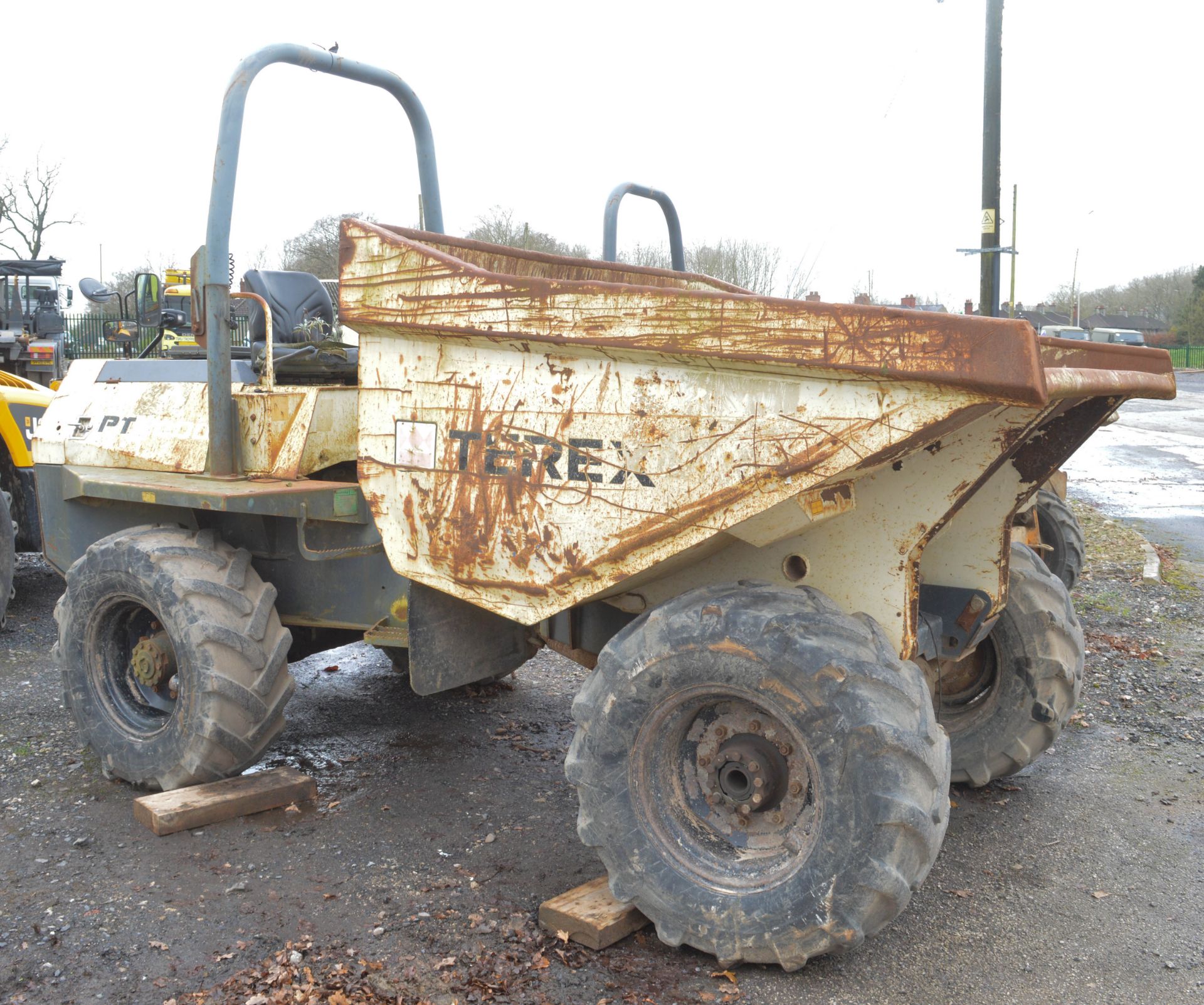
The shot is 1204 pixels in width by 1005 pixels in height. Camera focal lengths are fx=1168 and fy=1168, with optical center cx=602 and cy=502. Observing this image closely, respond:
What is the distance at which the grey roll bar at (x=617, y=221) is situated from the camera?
16.6 ft

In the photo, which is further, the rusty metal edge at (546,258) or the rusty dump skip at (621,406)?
the rusty metal edge at (546,258)

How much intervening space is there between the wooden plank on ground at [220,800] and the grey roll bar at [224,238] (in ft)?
3.58

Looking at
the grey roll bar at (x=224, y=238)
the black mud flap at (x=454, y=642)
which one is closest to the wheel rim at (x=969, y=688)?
the black mud flap at (x=454, y=642)

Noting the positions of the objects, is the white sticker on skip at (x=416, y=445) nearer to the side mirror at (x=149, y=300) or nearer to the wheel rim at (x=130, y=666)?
the wheel rim at (x=130, y=666)

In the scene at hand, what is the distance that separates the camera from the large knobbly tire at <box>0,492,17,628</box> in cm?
669

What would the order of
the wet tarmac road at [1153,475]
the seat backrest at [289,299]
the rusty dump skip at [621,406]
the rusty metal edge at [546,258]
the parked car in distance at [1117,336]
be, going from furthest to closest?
the parked car in distance at [1117,336]
the wet tarmac road at [1153,475]
the seat backrest at [289,299]
the rusty metal edge at [546,258]
the rusty dump skip at [621,406]

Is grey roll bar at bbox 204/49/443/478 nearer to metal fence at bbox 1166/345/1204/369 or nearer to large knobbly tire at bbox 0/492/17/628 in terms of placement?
large knobbly tire at bbox 0/492/17/628

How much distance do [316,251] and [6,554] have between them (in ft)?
37.1

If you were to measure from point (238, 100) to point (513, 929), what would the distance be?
113 inches

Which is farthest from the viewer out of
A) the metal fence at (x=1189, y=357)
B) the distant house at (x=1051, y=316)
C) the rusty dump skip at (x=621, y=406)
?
the distant house at (x=1051, y=316)

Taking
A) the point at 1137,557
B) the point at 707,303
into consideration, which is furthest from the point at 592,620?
the point at 1137,557

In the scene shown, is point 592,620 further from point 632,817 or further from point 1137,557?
point 1137,557

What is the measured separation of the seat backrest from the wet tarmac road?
3959 mm

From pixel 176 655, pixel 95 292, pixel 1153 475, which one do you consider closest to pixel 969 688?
pixel 176 655
